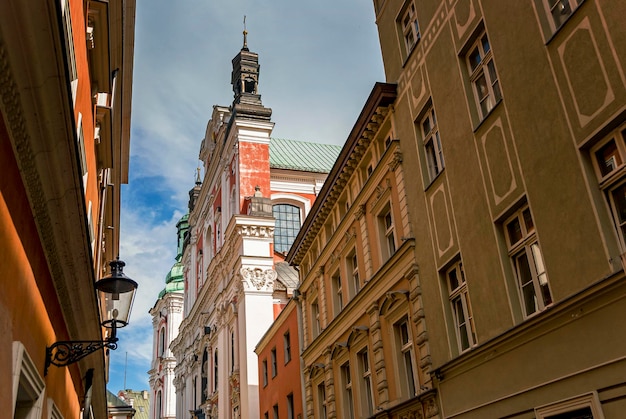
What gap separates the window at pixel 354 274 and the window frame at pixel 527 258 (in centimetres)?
751

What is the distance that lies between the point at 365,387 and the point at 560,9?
10.7 m

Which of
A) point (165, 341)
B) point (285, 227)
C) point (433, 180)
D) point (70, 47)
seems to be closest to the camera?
point (70, 47)

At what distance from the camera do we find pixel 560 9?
368 inches

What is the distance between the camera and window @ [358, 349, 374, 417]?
53.7ft

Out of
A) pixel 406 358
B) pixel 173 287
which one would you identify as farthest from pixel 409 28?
pixel 173 287

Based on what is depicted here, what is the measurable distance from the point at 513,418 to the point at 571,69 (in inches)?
204

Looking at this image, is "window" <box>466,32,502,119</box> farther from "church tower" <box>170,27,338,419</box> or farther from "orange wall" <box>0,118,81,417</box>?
"church tower" <box>170,27,338,419</box>

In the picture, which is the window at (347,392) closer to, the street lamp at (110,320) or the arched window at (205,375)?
the street lamp at (110,320)

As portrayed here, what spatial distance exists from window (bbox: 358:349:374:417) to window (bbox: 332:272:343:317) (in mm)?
2276

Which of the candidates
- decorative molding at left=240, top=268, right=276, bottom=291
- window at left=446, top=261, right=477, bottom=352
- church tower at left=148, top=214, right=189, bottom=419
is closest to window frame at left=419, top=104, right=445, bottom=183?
window at left=446, top=261, right=477, bottom=352

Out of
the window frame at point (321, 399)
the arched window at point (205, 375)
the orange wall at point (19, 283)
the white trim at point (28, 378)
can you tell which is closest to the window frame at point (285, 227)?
the arched window at point (205, 375)

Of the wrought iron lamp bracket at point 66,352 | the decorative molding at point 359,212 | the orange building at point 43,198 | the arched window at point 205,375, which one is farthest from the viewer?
the arched window at point 205,375

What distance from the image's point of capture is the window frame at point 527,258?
31.2 ft

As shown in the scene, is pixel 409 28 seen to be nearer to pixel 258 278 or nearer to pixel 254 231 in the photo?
pixel 258 278
